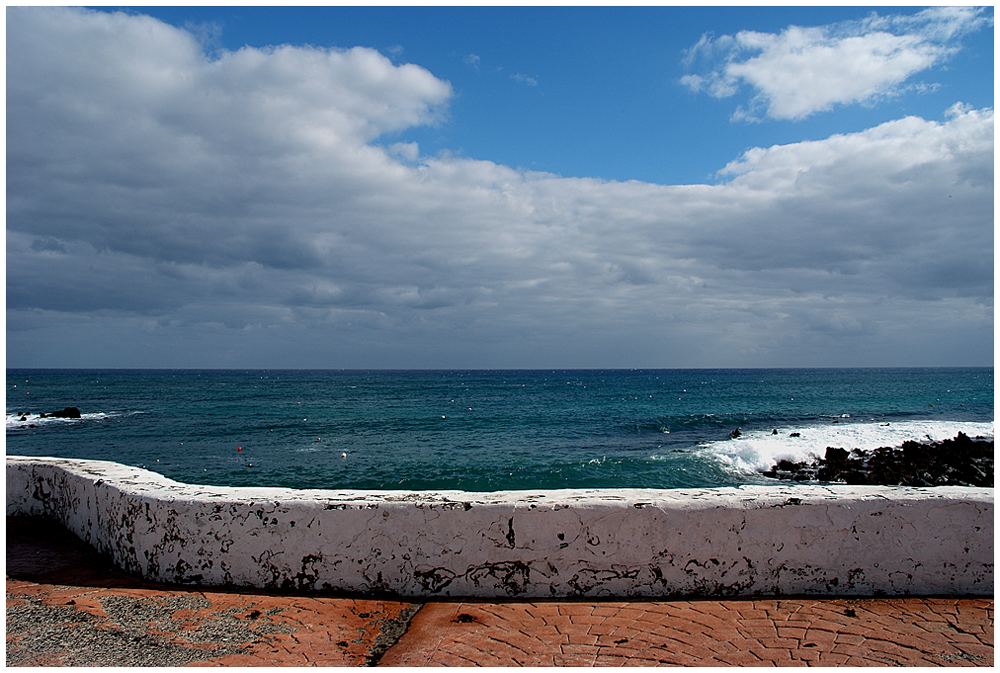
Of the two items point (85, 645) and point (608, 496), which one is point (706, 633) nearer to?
point (608, 496)

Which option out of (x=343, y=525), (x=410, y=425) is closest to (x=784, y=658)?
(x=343, y=525)

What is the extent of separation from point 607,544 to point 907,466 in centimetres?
1742

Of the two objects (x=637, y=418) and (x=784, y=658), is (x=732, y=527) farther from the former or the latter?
(x=637, y=418)

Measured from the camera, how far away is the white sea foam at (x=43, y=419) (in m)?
34.0

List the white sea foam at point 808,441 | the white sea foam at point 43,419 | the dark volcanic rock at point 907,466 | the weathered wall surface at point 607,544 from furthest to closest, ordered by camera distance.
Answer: the white sea foam at point 43,419 → the white sea foam at point 808,441 → the dark volcanic rock at point 907,466 → the weathered wall surface at point 607,544

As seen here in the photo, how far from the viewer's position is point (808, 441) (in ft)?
80.0

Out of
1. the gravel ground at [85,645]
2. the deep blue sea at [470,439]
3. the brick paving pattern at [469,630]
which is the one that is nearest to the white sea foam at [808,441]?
the deep blue sea at [470,439]

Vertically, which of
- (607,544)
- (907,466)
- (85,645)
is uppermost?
(607,544)

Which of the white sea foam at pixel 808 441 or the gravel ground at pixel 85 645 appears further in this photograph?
the white sea foam at pixel 808 441

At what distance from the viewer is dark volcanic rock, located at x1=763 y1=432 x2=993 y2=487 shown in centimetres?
1691

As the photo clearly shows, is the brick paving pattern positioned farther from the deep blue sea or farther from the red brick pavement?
the deep blue sea

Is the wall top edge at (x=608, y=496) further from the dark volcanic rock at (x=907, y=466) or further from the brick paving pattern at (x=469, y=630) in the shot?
the dark volcanic rock at (x=907, y=466)

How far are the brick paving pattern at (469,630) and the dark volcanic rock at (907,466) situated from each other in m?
14.5

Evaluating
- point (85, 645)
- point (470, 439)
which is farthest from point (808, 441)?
point (85, 645)
